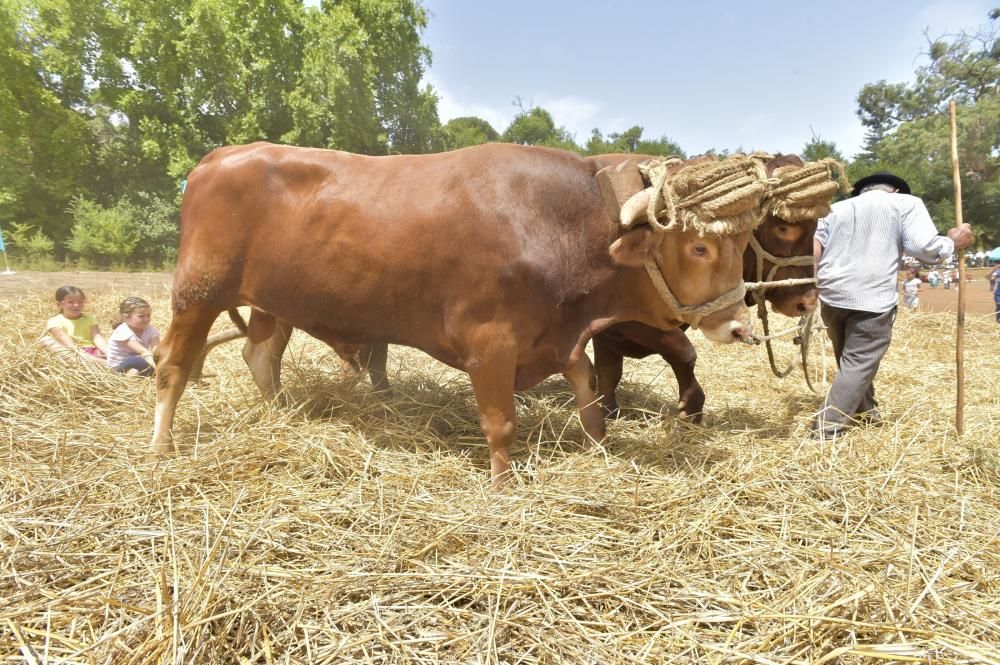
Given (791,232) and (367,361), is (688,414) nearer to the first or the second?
(791,232)

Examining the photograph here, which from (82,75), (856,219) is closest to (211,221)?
(856,219)

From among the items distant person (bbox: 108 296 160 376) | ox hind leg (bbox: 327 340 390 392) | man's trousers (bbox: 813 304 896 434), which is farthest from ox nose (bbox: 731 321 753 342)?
distant person (bbox: 108 296 160 376)

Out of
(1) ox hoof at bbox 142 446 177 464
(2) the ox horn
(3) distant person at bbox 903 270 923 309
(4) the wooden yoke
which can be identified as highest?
(4) the wooden yoke

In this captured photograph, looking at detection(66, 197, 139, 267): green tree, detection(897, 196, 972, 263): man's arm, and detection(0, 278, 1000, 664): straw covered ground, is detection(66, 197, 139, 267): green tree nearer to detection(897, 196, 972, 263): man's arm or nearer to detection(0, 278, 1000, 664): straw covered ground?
detection(0, 278, 1000, 664): straw covered ground

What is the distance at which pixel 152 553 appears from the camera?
204cm

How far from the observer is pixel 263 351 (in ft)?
12.9

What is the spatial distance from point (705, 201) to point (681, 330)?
1538 millimetres

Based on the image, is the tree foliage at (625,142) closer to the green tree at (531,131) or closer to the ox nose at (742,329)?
the green tree at (531,131)

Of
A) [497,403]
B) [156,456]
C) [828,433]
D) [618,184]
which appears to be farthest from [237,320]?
[828,433]

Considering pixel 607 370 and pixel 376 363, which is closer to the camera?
pixel 607 370

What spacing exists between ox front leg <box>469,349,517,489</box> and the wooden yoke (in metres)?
0.94

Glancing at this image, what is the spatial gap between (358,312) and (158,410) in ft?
4.68

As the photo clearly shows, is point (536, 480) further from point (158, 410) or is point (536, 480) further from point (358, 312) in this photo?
point (158, 410)

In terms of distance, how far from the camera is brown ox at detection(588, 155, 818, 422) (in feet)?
12.0
